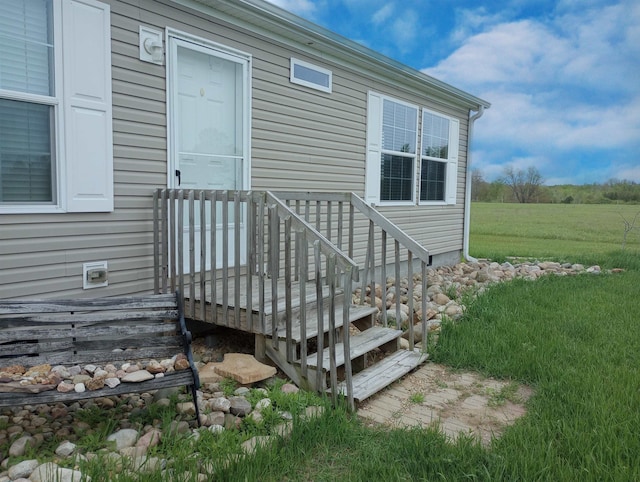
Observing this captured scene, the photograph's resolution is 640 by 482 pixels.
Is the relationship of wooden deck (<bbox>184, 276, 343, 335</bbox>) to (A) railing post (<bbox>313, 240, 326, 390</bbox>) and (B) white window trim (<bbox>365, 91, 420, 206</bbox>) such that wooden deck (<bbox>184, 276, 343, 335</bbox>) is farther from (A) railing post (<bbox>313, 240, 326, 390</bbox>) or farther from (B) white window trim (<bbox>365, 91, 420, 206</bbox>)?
(B) white window trim (<bbox>365, 91, 420, 206</bbox>)

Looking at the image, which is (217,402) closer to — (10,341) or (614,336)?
(10,341)

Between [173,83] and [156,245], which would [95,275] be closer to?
[156,245]

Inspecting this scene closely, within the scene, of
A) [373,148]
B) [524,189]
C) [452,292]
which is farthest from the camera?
[524,189]

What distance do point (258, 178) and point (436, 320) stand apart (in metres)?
2.30

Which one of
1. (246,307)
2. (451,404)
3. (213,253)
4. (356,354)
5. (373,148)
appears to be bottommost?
(451,404)

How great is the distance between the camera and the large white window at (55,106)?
10.9 ft

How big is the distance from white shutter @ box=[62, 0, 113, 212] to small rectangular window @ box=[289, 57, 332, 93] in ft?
7.26

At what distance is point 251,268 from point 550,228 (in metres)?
16.8

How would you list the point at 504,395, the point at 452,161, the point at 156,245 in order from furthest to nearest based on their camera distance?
the point at 452,161 → the point at 156,245 → the point at 504,395

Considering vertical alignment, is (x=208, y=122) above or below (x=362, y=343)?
above

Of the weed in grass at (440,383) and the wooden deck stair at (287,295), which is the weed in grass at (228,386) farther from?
the weed in grass at (440,383)

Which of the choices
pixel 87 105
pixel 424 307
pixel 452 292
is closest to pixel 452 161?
pixel 452 292

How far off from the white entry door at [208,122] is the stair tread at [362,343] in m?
1.12

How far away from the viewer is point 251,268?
3.71 meters
